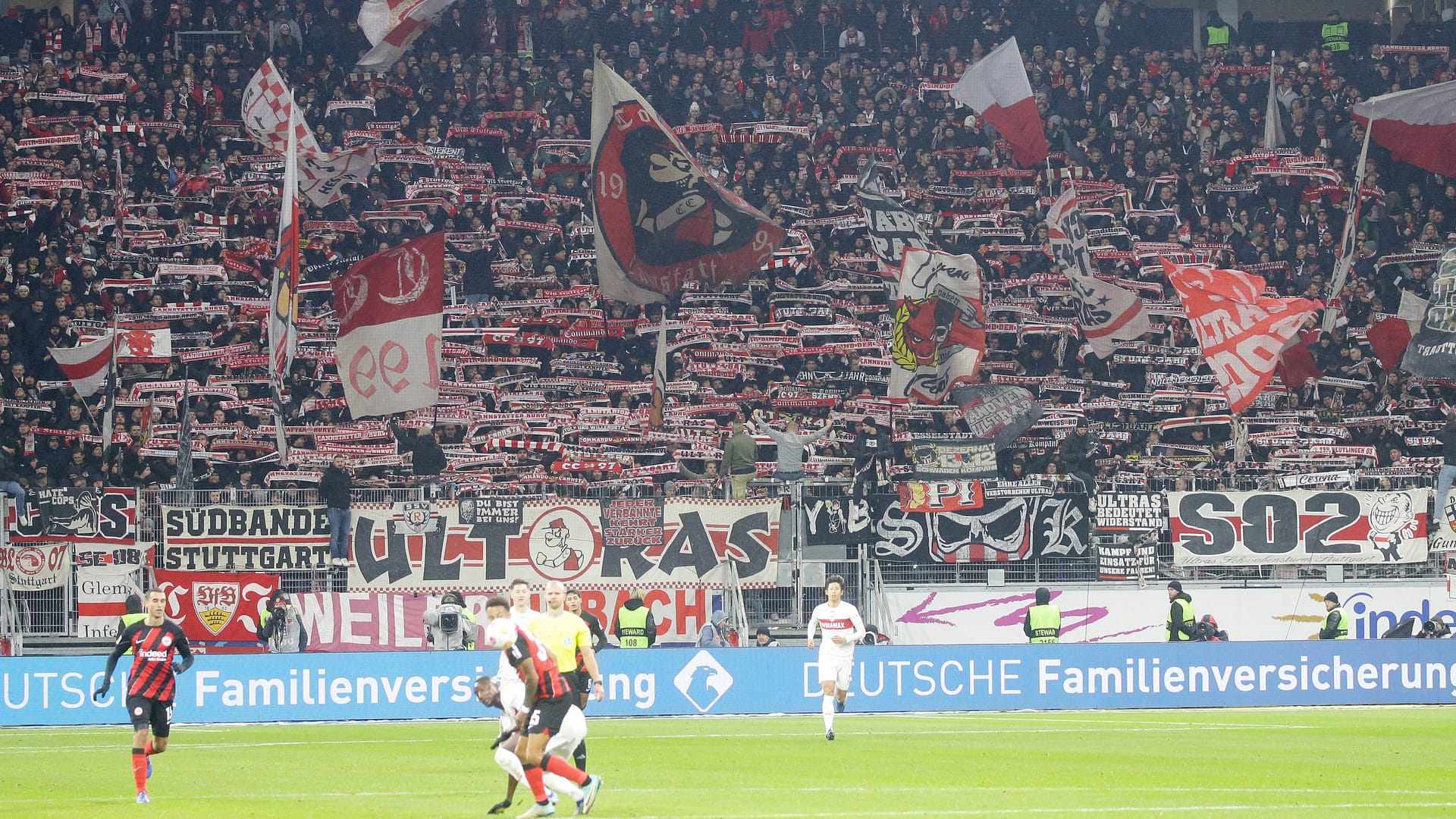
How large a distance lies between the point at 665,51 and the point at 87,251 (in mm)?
12926

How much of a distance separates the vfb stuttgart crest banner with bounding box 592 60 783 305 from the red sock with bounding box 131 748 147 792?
570 inches

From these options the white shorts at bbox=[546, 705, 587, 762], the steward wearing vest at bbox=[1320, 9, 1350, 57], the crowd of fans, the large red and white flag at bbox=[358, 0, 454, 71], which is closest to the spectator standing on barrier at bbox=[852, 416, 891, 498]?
the crowd of fans

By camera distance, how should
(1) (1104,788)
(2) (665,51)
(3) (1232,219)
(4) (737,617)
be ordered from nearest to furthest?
(1) (1104,788) → (4) (737,617) → (3) (1232,219) → (2) (665,51)

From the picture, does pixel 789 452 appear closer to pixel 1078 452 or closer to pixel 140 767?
pixel 1078 452

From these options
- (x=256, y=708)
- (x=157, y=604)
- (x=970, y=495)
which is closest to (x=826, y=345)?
(x=970, y=495)

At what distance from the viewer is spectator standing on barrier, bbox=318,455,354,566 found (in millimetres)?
26891

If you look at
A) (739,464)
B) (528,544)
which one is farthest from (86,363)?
(739,464)

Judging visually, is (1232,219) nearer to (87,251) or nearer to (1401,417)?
(1401,417)

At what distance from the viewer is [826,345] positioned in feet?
111

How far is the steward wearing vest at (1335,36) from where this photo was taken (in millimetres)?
41312

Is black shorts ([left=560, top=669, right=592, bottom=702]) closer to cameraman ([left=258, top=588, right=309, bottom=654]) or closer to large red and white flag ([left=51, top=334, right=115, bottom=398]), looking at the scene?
cameraman ([left=258, top=588, right=309, bottom=654])

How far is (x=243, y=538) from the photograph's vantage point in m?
26.8

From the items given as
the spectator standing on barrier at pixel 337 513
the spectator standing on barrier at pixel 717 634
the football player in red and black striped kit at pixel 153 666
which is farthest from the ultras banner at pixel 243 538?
the football player in red and black striped kit at pixel 153 666

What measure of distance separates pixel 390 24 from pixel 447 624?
11.4m
